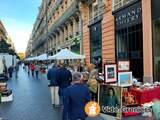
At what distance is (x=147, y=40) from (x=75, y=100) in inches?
480

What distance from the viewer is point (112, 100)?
10.1m

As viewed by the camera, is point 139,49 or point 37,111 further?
point 139,49

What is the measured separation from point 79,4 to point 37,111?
22.8 metres

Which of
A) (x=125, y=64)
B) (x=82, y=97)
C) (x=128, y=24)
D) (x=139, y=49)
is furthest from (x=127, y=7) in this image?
(x=82, y=97)

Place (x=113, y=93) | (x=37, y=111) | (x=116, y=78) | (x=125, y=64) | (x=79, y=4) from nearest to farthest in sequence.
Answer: (x=113, y=93) → (x=116, y=78) → (x=125, y=64) → (x=37, y=111) → (x=79, y=4)

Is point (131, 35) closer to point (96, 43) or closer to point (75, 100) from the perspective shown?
point (96, 43)

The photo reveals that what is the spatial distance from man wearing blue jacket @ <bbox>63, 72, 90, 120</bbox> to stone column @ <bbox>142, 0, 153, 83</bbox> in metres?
11.6

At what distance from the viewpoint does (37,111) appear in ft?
45.7

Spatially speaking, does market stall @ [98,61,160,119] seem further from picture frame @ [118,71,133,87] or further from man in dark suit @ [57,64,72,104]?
man in dark suit @ [57,64,72,104]

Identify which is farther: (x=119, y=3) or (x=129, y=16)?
(x=119, y=3)

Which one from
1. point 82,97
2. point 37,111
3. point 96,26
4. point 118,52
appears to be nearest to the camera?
point 82,97

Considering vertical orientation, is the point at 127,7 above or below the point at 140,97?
above

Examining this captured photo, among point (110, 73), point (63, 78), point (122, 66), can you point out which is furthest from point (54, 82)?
point (110, 73)

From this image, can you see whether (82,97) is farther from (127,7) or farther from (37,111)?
(127,7)
